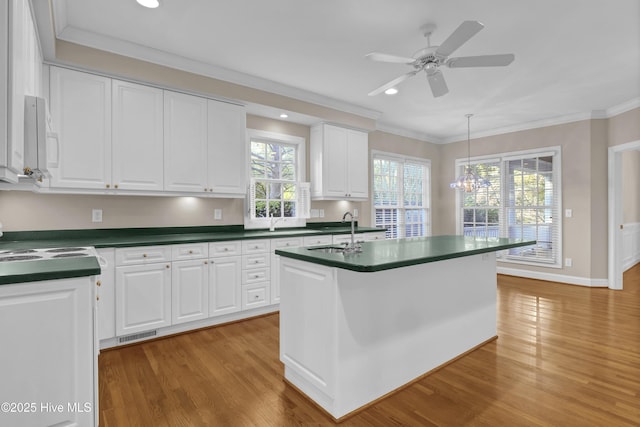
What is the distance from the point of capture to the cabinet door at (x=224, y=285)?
335 cm

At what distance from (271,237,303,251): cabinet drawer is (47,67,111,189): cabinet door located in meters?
1.75

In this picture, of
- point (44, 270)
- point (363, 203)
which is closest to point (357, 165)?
point (363, 203)

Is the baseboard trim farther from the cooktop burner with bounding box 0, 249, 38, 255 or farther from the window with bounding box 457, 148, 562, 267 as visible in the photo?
the cooktop burner with bounding box 0, 249, 38, 255

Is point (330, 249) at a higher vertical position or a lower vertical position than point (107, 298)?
higher

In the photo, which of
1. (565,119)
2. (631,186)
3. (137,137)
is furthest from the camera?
(631,186)

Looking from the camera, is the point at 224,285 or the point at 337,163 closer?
the point at 224,285

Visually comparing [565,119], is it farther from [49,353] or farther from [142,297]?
[49,353]

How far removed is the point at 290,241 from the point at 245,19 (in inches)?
91.0

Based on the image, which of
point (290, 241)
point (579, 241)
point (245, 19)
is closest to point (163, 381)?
point (290, 241)

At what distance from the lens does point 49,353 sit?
1.47 m

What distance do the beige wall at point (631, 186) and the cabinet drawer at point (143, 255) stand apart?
8.31 m

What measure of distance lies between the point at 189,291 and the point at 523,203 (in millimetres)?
5647

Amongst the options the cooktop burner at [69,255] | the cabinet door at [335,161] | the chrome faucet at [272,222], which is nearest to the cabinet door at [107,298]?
the cooktop burner at [69,255]

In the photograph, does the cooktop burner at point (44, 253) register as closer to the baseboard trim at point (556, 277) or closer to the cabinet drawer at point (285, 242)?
the cabinet drawer at point (285, 242)
